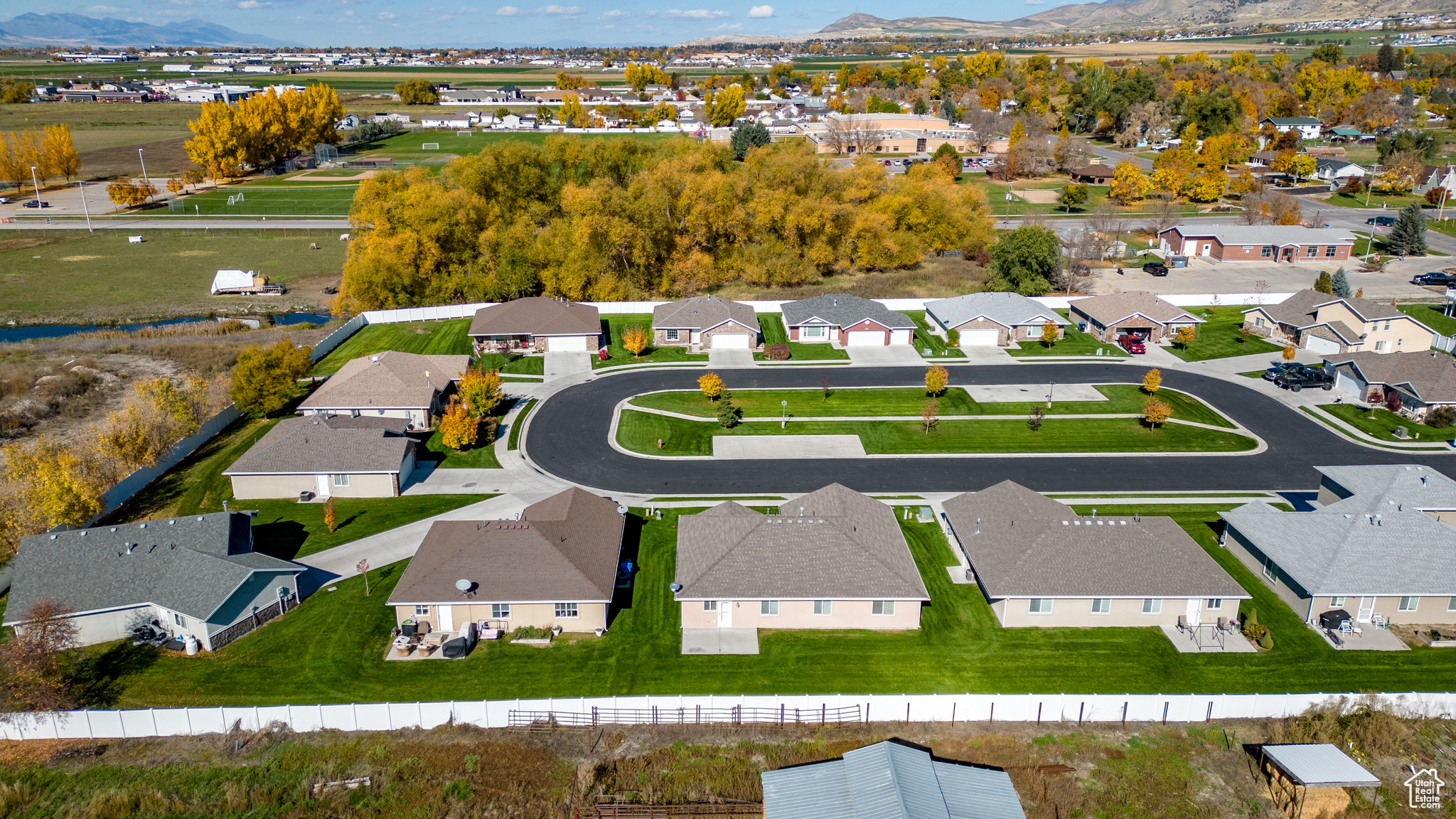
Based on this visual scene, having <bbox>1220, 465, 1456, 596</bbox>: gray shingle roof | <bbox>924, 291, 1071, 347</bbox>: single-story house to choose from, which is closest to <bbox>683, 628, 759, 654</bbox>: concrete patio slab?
<bbox>1220, 465, 1456, 596</bbox>: gray shingle roof

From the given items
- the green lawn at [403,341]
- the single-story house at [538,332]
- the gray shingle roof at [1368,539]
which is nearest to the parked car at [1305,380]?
the gray shingle roof at [1368,539]

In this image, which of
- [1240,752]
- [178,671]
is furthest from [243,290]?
[1240,752]

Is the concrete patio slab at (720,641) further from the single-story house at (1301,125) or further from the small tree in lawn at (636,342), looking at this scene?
the single-story house at (1301,125)

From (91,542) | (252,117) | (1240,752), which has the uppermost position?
(252,117)

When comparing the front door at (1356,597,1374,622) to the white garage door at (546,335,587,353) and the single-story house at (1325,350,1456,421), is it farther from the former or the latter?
the white garage door at (546,335,587,353)

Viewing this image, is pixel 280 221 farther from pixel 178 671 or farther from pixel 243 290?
pixel 178 671

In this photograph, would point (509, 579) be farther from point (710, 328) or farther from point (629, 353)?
point (710, 328)
